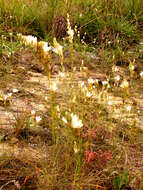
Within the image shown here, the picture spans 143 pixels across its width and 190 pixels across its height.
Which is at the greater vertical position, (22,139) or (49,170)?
(22,139)

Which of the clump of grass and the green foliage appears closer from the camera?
the clump of grass

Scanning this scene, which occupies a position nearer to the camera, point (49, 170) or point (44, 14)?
point (49, 170)

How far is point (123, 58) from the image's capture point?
11.7ft

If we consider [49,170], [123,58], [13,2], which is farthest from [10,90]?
[13,2]

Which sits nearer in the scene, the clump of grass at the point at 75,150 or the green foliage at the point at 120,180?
the clump of grass at the point at 75,150

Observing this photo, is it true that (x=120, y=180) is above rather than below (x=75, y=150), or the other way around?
below

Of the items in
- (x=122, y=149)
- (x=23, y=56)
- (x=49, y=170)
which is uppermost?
(x=23, y=56)

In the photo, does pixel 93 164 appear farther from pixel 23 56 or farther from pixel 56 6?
pixel 56 6

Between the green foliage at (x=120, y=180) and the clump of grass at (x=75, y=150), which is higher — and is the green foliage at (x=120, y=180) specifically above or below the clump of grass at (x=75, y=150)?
below

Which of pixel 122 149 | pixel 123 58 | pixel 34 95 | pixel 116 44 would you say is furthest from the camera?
pixel 116 44

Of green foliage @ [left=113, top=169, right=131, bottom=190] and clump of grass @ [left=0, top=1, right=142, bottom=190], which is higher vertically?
clump of grass @ [left=0, top=1, right=142, bottom=190]

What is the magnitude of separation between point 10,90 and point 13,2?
8.16ft

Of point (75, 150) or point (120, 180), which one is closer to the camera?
point (75, 150)

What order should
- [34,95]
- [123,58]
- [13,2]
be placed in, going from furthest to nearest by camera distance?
1. [13,2]
2. [123,58]
3. [34,95]
